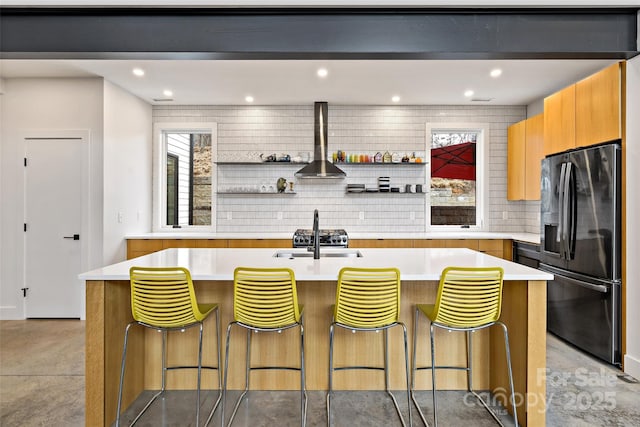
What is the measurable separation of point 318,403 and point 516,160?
403 cm

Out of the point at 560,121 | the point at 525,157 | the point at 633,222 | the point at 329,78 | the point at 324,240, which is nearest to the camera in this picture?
the point at 633,222

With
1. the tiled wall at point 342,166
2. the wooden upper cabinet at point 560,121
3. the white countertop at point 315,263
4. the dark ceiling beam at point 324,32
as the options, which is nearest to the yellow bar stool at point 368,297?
the white countertop at point 315,263

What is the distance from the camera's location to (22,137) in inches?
171

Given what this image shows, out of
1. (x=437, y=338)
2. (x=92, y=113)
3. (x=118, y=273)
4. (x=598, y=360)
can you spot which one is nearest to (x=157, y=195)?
(x=92, y=113)

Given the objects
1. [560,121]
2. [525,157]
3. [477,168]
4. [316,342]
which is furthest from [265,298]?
[477,168]

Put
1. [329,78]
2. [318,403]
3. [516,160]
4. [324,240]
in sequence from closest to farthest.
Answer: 1. [318,403]
2. [329,78]
3. [324,240]
4. [516,160]

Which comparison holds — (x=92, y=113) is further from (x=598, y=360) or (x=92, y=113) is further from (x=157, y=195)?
(x=598, y=360)

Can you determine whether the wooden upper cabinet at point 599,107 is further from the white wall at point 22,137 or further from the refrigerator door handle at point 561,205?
the white wall at point 22,137

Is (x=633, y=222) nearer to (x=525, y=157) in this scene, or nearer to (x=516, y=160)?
(x=525, y=157)

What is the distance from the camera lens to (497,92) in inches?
183

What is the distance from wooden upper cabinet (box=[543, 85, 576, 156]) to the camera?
3.61m

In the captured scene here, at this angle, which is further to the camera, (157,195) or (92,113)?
(157,195)

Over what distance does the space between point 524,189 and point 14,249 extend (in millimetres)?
5953

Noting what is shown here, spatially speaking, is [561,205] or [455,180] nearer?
[561,205]
